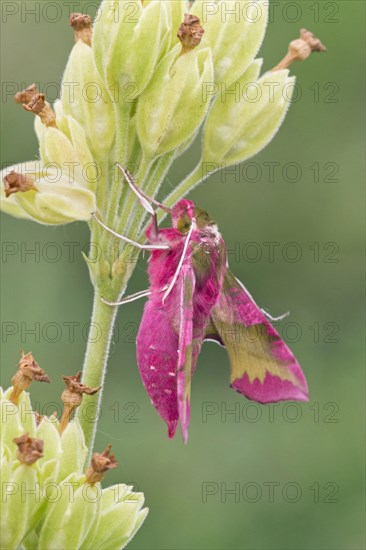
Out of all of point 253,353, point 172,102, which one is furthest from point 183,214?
point 253,353

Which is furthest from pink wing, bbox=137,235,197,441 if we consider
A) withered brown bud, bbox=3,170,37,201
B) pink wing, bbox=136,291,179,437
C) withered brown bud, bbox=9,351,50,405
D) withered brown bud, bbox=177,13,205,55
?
withered brown bud, bbox=177,13,205,55

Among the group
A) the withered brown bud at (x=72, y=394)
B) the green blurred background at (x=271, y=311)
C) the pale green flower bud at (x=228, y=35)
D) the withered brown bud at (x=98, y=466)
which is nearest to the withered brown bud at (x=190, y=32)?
the pale green flower bud at (x=228, y=35)

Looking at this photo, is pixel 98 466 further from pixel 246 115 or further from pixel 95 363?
pixel 246 115

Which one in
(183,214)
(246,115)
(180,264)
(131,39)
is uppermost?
(131,39)

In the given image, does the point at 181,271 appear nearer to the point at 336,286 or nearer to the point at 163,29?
the point at 163,29

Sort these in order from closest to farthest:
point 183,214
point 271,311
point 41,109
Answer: point 41,109 → point 183,214 → point 271,311

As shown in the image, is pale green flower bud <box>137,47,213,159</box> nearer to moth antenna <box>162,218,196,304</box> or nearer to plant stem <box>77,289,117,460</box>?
moth antenna <box>162,218,196,304</box>
